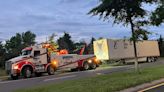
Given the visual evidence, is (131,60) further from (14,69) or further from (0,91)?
(0,91)

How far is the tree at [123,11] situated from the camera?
77.0 feet

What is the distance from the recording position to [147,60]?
5606 cm

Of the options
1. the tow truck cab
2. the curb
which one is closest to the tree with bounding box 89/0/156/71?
the curb

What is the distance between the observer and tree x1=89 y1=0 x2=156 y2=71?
2348 cm

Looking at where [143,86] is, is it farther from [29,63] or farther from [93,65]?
[93,65]

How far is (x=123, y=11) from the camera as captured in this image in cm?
2433

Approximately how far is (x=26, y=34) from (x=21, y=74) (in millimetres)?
72041

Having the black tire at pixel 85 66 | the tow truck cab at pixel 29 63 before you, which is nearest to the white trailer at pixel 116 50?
the black tire at pixel 85 66

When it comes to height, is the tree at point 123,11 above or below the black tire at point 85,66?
above

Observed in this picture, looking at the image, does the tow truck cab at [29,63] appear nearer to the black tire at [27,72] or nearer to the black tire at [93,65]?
the black tire at [27,72]

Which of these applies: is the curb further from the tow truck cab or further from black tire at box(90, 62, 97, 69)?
black tire at box(90, 62, 97, 69)

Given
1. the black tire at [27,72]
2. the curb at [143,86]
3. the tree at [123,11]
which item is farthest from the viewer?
the black tire at [27,72]

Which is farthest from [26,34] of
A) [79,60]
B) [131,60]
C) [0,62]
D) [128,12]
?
[128,12]

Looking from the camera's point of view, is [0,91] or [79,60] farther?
[79,60]
